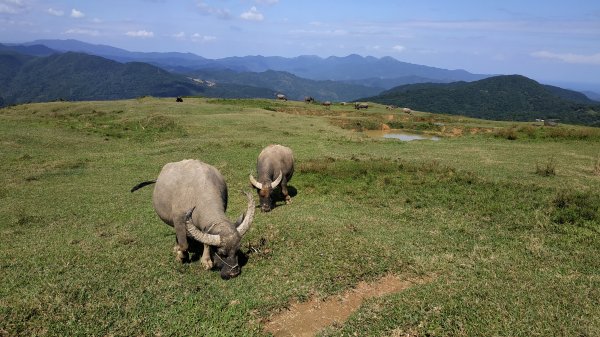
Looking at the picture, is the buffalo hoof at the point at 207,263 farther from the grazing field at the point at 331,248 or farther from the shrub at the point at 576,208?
the shrub at the point at 576,208

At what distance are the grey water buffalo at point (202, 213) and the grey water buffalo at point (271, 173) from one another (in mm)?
5372

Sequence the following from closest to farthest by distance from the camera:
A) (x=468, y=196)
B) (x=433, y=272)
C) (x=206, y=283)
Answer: (x=206, y=283) → (x=433, y=272) → (x=468, y=196)

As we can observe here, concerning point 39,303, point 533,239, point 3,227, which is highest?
point 533,239

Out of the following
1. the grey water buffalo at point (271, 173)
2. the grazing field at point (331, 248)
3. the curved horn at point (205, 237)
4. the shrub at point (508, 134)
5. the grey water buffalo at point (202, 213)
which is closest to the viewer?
the grazing field at point (331, 248)

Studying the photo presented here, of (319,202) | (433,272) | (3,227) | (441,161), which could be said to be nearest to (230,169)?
(319,202)

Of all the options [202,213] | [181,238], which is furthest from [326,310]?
[181,238]

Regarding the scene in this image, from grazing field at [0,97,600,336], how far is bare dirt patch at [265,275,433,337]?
0.21 meters

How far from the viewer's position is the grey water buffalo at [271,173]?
18.0 m

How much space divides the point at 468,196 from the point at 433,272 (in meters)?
8.34

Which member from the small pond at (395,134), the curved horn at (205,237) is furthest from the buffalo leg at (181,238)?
the small pond at (395,134)

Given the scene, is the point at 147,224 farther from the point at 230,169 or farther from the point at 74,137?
the point at 74,137

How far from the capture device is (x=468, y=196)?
1822 centimetres

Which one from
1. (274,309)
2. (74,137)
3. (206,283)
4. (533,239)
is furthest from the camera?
(74,137)

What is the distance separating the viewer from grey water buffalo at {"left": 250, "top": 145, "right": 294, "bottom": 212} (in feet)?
59.1
